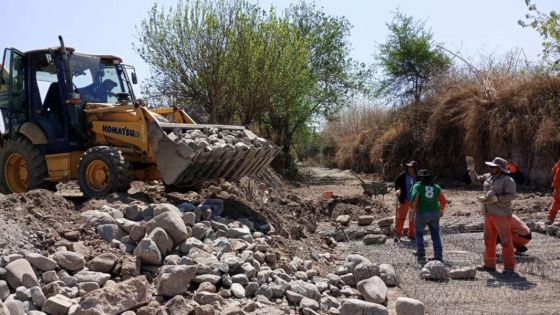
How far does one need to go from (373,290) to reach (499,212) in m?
2.18

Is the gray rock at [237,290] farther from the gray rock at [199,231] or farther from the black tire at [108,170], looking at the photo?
the black tire at [108,170]

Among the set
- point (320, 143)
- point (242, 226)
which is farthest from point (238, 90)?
point (320, 143)

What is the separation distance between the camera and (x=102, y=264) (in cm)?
586

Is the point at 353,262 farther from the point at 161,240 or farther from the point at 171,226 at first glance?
the point at 161,240

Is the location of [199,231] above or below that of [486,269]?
above

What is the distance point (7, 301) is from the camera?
4.90 m

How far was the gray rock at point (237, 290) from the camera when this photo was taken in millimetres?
5848

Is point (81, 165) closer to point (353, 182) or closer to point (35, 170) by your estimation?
point (35, 170)

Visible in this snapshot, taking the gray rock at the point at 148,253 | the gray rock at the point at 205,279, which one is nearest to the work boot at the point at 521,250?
the gray rock at the point at 205,279

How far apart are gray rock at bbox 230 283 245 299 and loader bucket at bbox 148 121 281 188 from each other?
2.70 m

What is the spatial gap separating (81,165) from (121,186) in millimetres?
791

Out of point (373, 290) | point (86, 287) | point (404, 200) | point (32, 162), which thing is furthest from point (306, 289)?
point (32, 162)

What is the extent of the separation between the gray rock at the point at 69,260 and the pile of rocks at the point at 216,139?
2.82m

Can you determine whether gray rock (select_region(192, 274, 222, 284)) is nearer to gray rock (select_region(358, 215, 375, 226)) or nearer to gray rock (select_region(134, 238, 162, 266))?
gray rock (select_region(134, 238, 162, 266))
